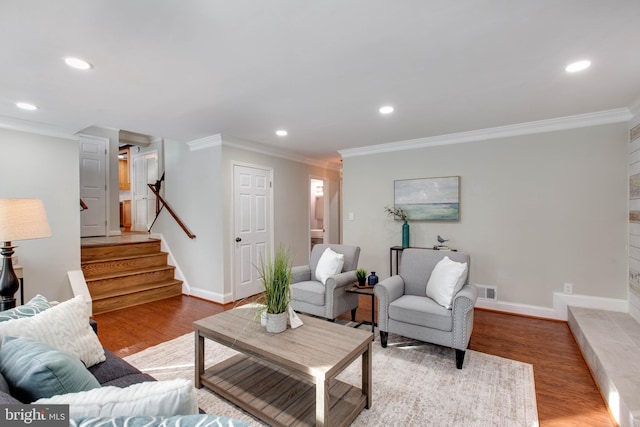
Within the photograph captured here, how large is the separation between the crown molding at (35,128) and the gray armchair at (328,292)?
3281 millimetres

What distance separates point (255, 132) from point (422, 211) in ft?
8.35

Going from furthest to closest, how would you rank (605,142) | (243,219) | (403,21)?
(243,219)
(605,142)
(403,21)

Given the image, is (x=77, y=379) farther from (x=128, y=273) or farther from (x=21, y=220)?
(x=128, y=273)

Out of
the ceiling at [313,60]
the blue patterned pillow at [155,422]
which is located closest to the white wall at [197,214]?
the ceiling at [313,60]

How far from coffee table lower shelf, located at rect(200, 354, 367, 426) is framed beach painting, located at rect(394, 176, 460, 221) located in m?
2.82

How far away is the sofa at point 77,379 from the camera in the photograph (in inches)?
32.3

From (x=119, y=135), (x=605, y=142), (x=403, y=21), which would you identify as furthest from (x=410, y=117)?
(x=119, y=135)

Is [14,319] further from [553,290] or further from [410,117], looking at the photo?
[553,290]

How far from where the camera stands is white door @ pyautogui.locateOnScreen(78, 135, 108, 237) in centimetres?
560

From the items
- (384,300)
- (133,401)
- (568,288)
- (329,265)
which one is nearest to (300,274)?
(329,265)

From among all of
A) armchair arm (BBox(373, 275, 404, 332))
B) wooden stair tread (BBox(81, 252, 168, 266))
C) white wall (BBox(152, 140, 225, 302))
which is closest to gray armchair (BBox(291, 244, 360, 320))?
armchair arm (BBox(373, 275, 404, 332))

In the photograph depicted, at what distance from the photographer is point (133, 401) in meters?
0.85

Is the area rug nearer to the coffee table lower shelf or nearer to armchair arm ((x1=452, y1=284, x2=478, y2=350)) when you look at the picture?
the coffee table lower shelf

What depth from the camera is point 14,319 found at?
1.52 meters
